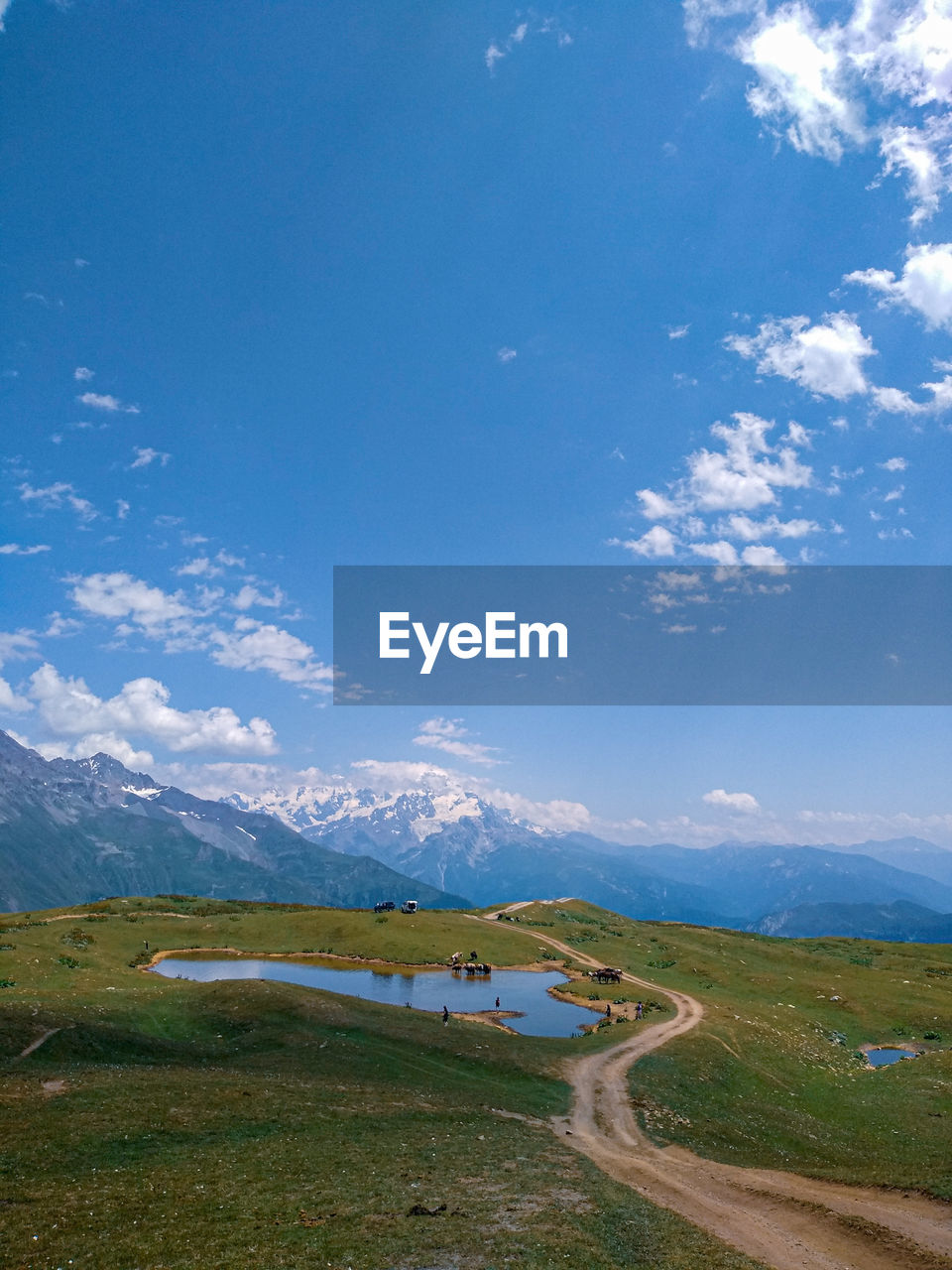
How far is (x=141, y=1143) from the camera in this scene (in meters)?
26.6

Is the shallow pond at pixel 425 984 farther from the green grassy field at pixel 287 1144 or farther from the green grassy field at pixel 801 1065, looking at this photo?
the green grassy field at pixel 801 1065

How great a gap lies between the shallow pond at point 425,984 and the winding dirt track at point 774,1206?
24.7 metres

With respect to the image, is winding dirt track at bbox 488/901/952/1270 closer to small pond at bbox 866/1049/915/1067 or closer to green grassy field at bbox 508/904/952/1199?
green grassy field at bbox 508/904/952/1199

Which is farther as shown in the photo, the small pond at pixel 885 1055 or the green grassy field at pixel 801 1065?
the small pond at pixel 885 1055

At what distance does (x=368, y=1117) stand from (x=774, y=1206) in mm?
18788

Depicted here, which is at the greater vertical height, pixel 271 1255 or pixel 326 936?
pixel 271 1255

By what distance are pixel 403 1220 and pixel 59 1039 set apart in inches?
1123

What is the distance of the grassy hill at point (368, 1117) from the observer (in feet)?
67.8

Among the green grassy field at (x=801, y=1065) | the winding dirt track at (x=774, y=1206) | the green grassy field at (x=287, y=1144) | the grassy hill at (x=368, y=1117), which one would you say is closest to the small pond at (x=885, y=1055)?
the green grassy field at (x=801, y=1065)

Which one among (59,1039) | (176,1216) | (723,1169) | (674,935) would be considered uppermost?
(176,1216)

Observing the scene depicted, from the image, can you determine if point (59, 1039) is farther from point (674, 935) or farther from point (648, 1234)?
point (674, 935)

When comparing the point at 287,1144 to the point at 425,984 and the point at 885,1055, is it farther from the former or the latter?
the point at 885,1055

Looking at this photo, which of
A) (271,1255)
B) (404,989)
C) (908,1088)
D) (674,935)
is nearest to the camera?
(271,1255)

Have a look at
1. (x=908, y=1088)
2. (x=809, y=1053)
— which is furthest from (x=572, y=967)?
(x=908, y=1088)
